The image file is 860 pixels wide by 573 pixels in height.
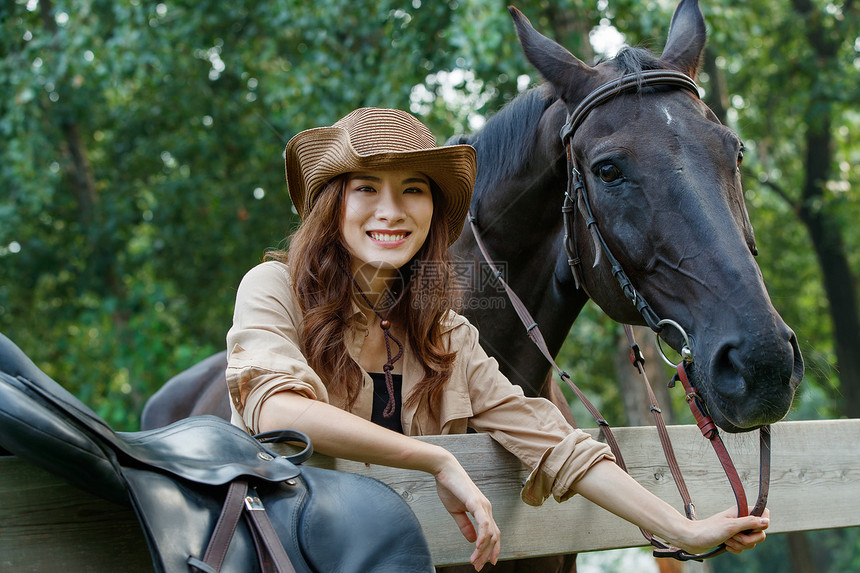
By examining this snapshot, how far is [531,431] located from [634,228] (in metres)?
0.62

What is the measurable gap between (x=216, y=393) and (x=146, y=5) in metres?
5.20

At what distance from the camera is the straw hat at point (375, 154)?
6.23ft

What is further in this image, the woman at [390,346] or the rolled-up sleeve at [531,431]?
the rolled-up sleeve at [531,431]

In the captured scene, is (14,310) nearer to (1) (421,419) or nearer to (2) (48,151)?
(2) (48,151)

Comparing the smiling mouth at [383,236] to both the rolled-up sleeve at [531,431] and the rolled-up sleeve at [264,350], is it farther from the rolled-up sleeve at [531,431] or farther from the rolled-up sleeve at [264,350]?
the rolled-up sleeve at [531,431]

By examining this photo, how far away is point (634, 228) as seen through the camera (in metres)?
Result: 2.02

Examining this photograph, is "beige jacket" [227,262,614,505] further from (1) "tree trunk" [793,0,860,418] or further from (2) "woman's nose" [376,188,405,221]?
(1) "tree trunk" [793,0,860,418]

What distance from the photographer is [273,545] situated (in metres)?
1.16

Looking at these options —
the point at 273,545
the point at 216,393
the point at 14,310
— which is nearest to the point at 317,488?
the point at 273,545

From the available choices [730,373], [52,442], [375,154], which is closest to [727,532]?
[730,373]

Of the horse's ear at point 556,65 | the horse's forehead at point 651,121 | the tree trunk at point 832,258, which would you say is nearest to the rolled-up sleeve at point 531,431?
the horse's forehead at point 651,121

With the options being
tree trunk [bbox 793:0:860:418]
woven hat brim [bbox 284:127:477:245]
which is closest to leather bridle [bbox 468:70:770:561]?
woven hat brim [bbox 284:127:477:245]

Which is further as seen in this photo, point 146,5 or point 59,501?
point 146,5

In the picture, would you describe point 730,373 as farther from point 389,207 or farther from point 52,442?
point 52,442
